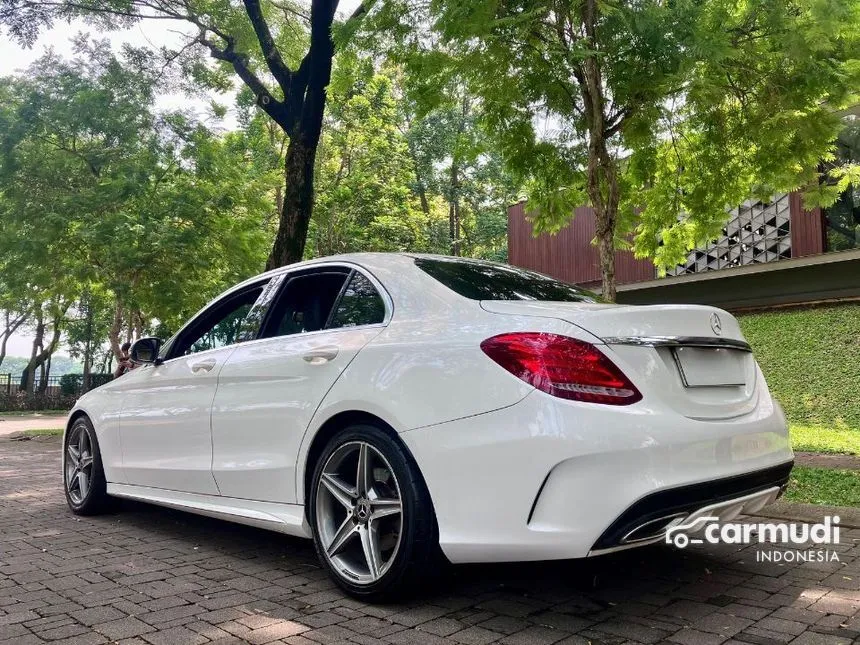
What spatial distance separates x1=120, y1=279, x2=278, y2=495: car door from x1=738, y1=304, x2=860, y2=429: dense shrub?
11.5 m

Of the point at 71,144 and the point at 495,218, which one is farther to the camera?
the point at 495,218

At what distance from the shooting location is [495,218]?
33469 millimetres

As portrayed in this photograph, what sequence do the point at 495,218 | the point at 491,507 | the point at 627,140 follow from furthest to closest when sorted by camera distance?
1. the point at 495,218
2. the point at 627,140
3. the point at 491,507

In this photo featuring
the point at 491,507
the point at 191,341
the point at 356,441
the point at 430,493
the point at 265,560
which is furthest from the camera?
the point at 191,341

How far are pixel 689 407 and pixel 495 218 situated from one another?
102 feet

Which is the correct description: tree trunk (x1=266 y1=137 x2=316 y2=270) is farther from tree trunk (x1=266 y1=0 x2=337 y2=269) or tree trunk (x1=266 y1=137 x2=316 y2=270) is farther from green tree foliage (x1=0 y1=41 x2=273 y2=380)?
green tree foliage (x1=0 y1=41 x2=273 y2=380)

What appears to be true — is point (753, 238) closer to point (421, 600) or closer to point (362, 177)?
point (421, 600)

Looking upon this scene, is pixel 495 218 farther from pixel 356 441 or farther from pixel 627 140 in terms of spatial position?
pixel 356 441

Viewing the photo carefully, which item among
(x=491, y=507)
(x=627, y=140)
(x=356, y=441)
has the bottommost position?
(x=491, y=507)

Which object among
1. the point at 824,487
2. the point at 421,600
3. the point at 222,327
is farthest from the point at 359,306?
the point at 824,487

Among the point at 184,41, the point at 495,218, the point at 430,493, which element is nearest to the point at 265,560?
the point at 430,493

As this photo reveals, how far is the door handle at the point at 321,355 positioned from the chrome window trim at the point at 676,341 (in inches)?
53.6

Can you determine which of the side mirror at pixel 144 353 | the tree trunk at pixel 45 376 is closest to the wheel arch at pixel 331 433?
the side mirror at pixel 144 353

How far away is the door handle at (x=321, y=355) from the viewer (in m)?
3.50
